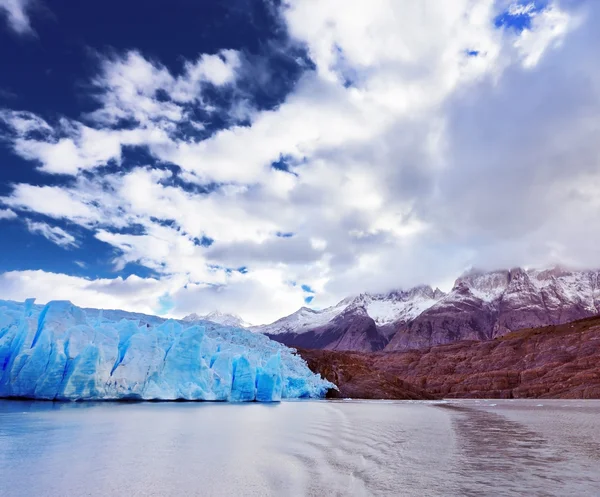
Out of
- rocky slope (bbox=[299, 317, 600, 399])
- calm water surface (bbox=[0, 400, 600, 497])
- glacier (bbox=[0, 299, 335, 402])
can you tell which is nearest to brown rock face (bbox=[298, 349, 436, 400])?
rocky slope (bbox=[299, 317, 600, 399])

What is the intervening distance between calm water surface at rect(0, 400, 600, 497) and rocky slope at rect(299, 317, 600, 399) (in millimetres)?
51948

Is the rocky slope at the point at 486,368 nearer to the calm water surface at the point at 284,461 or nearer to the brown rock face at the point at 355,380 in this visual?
the brown rock face at the point at 355,380

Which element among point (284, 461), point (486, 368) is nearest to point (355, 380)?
point (486, 368)

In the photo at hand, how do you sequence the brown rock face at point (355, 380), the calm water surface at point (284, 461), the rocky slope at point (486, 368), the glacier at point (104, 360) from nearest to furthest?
1. the calm water surface at point (284, 461)
2. the glacier at point (104, 360)
3. the brown rock face at point (355, 380)
4. the rocky slope at point (486, 368)

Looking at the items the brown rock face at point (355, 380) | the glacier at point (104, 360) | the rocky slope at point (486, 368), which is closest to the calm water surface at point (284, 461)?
the glacier at point (104, 360)

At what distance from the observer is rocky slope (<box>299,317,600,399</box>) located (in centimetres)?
7094

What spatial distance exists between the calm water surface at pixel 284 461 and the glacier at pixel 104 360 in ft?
42.8

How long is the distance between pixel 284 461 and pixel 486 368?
98838mm

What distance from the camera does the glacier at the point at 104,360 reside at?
30422 millimetres

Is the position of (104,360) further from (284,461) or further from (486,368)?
(486,368)

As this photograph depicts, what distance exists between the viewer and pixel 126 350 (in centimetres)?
3322

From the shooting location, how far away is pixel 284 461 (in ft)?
35.7

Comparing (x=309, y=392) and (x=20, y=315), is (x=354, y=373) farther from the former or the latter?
(x=20, y=315)

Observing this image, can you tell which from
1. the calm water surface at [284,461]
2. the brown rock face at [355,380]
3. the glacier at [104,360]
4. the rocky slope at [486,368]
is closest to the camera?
the calm water surface at [284,461]
